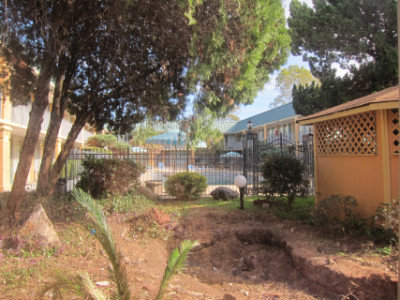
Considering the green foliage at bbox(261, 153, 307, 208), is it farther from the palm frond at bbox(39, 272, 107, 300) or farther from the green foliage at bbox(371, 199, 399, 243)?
the palm frond at bbox(39, 272, 107, 300)

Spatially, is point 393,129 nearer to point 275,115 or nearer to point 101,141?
point 275,115

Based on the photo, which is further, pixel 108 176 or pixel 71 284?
pixel 108 176

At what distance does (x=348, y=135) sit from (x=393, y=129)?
1068 mm

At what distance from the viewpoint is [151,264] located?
5.03 meters

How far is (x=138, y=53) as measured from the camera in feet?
25.2

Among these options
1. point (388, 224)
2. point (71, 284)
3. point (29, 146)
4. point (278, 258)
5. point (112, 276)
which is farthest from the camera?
point (29, 146)

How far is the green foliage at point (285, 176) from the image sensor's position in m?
7.77

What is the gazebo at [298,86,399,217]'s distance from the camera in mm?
5484

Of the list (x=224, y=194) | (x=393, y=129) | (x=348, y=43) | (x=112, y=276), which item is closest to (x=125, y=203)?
(x=224, y=194)

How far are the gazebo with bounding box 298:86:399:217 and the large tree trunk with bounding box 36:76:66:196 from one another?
6.47 m

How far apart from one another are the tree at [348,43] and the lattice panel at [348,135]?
5.58 m

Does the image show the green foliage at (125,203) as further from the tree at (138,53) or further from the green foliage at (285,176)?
the green foliage at (285,176)

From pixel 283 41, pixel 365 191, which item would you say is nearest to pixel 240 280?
pixel 365 191

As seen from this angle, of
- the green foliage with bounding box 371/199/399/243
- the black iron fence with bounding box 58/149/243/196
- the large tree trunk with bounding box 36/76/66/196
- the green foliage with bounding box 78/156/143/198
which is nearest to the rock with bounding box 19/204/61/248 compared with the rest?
the large tree trunk with bounding box 36/76/66/196
